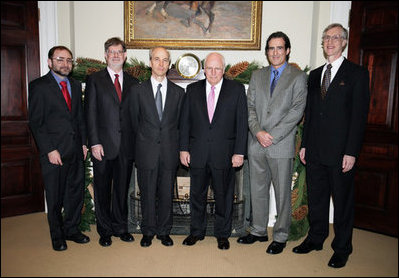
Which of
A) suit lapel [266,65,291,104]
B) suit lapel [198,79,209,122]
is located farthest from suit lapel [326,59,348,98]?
suit lapel [198,79,209,122]

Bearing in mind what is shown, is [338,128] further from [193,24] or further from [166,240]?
[193,24]

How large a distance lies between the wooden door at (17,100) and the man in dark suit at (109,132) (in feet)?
4.46

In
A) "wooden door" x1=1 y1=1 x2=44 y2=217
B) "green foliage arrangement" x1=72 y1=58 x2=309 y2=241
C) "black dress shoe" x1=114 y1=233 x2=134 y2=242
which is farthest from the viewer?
"wooden door" x1=1 y1=1 x2=44 y2=217

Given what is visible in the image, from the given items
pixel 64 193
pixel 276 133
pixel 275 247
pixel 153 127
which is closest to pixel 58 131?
pixel 64 193

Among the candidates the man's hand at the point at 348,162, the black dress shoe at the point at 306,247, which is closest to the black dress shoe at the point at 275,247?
the black dress shoe at the point at 306,247

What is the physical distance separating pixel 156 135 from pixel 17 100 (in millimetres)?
1954

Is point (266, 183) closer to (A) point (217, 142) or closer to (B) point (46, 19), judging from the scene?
(A) point (217, 142)

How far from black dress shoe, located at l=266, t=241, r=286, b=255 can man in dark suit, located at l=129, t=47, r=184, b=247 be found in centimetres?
88

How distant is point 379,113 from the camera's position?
10.5ft

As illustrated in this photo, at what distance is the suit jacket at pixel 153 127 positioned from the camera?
2604 mm

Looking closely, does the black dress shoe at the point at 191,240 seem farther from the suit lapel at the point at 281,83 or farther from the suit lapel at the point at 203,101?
the suit lapel at the point at 281,83

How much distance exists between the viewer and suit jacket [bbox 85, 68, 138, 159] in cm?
261

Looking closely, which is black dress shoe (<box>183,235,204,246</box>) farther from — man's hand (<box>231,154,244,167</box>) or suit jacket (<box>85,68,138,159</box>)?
suit jacket (<box>85,68,138,159</box>)

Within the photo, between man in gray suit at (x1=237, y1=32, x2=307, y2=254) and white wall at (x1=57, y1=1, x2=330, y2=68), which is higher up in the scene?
white wall at (x1=57, y1=1, x2=330, y2=68)
